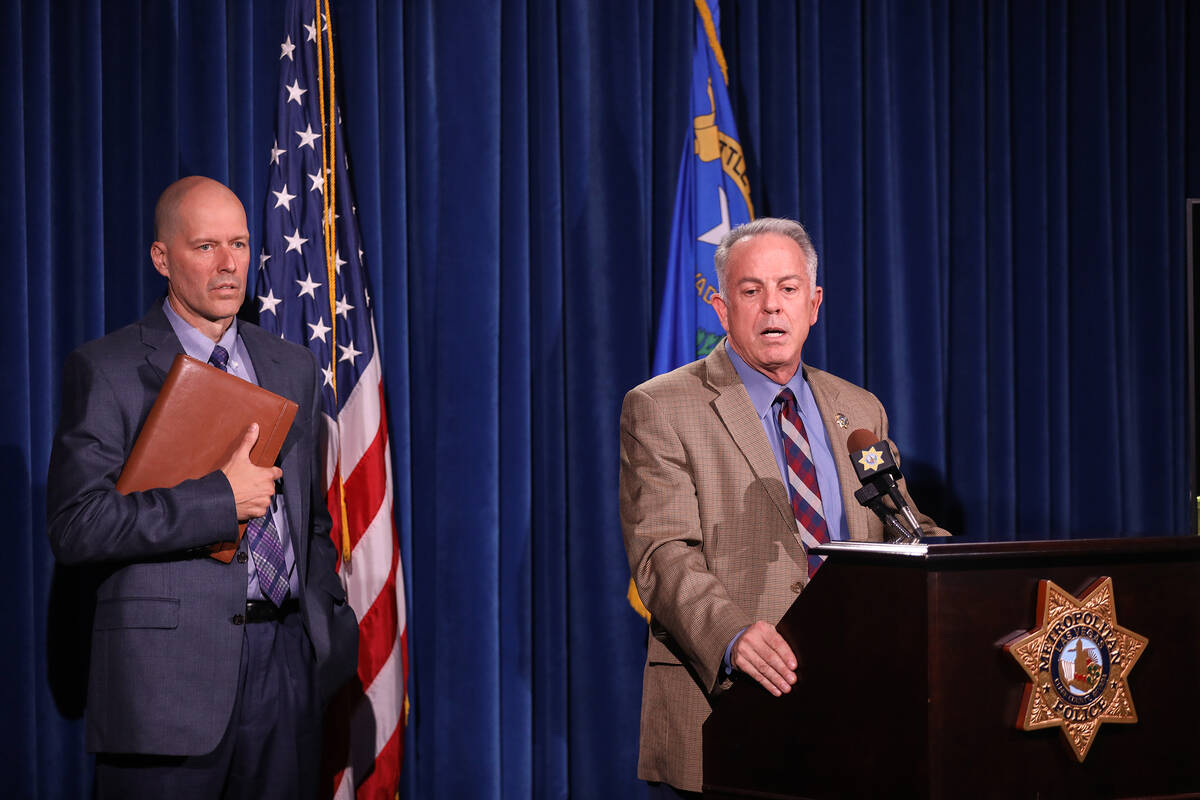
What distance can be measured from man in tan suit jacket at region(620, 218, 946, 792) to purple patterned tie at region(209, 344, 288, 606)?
31.1 inches

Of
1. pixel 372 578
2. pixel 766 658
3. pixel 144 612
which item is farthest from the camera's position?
pixel 372 578

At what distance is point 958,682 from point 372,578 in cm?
216

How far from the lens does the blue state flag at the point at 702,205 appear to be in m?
3.42

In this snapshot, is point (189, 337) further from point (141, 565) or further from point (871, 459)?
point (871, 459)

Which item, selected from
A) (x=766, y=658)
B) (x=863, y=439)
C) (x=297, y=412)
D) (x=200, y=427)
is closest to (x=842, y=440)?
(x=863, y=439)

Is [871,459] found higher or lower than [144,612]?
higher

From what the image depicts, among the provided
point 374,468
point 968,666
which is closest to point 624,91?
point 374,468

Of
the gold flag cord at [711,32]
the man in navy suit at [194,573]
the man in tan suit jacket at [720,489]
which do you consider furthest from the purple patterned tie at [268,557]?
the gold flag cord at [711,32]

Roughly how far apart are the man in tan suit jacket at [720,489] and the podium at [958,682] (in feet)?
1.03

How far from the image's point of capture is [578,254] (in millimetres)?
3641

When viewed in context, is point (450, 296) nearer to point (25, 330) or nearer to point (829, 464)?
point (25, 330)

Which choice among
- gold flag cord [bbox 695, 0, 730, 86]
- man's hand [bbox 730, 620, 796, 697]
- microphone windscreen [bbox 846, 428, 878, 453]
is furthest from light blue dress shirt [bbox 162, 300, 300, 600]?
gold flag cord [bbox 695, 0, 730, 86]

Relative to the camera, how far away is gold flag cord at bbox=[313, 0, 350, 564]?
3.15 m

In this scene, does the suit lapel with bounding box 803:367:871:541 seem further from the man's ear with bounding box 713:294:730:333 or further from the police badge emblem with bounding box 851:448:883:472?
the police badge emblem with bounding box 851:448:883:472
